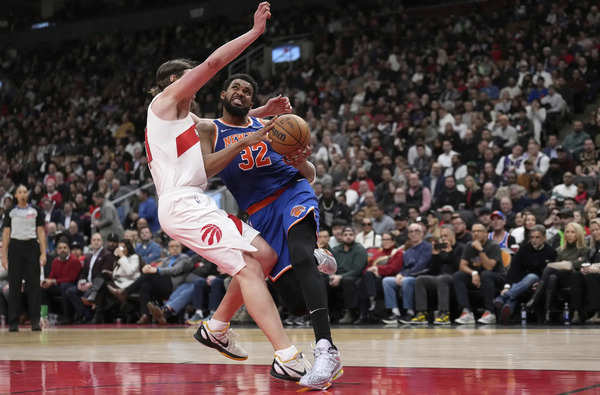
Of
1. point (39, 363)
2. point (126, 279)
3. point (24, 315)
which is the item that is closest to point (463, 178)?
point (126, 279)

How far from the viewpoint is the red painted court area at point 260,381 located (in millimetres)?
3805

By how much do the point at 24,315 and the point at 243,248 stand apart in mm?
10201

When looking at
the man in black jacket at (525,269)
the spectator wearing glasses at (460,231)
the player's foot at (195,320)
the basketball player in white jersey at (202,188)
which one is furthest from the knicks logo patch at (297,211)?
the player's foot at (195,320)

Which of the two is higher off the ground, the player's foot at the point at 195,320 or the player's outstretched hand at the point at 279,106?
the player's outstretched hand at the point at 279,106

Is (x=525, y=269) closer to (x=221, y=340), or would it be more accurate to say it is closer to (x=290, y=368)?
(x=221, y=340)

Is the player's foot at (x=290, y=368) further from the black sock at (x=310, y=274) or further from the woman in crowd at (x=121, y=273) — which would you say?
the woman in crowd at (x=121, y=273)

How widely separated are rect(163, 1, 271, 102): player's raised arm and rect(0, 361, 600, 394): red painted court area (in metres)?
1.47

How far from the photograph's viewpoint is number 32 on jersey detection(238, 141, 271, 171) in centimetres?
486

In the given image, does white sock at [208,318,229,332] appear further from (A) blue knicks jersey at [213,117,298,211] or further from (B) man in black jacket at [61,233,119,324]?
(B) man in black jacket at [61,233,119,324]

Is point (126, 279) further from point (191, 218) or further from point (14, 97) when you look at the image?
point (14, 97)

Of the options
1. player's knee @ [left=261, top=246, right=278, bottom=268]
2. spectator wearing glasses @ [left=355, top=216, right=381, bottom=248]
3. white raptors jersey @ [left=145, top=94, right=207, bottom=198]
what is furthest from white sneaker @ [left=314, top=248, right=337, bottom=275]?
spectator wearing glasses @ [left=355, top=216, right=381, bottom=248]

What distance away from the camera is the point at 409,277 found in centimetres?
1117

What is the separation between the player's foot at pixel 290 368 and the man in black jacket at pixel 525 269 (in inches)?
255

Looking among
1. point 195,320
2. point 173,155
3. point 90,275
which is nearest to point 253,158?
point 173,155
